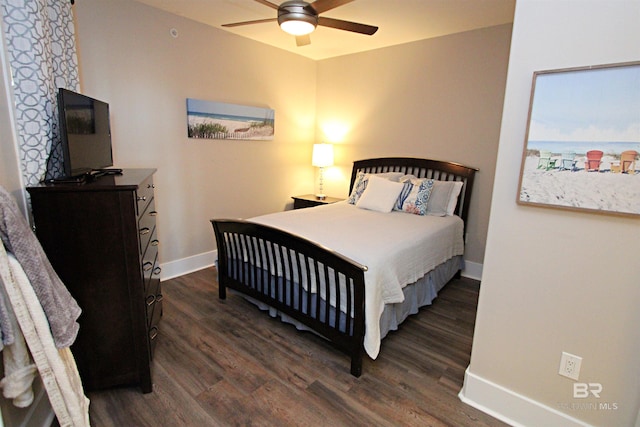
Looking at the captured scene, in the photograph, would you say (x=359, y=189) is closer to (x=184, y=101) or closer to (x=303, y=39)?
(x=303, y=39)

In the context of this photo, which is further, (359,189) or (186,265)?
(359,189)

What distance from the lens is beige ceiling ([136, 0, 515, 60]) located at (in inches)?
109

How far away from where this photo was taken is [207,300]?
2.96 m

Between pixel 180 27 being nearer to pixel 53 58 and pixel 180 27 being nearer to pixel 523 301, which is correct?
pixel 53 58

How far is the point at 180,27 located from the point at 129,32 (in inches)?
19.4

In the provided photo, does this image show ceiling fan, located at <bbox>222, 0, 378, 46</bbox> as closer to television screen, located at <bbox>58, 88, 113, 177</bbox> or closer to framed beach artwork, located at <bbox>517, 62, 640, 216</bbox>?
television screen, located at <bbox>58, 88, 113, 177</bbox>

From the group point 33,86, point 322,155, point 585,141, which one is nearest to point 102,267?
A: point 33,86

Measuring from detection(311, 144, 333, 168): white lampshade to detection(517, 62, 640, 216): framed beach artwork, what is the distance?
10.3 feet

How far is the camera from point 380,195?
3584 mm

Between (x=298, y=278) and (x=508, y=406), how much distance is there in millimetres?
1424

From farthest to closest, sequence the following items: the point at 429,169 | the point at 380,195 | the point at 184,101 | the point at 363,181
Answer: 1. the point at 363,181
2. the point at 429,169
3. the point at 380,195
4. the point at 184,101

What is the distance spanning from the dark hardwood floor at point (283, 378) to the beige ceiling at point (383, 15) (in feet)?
8.71

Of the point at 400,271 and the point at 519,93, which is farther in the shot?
the point at 400,271

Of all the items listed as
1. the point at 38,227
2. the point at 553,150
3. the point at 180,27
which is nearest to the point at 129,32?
the point at 180,27
